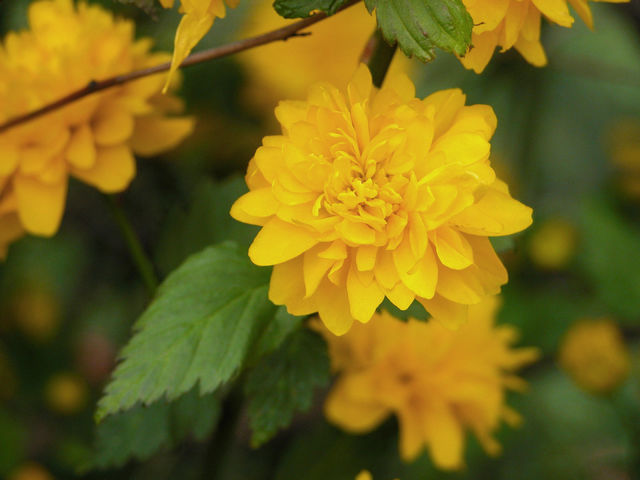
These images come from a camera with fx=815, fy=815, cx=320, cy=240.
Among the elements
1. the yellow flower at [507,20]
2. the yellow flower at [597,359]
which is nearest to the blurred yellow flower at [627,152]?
the yellow flower at [597,359]

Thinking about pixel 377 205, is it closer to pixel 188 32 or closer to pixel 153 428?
pixel 188 32

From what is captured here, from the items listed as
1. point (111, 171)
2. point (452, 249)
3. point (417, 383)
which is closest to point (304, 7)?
point (452, 249)

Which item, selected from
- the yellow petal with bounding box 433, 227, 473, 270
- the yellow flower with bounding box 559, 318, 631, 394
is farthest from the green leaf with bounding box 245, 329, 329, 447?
the yellow flower with bounding box 559, 318, 631, 394

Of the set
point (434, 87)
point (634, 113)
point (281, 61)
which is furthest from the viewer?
point (634, 113)

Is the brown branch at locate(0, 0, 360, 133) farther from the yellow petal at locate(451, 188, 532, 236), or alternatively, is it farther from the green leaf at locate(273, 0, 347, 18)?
the yellow petal at locate(451, 188, 532, 236)

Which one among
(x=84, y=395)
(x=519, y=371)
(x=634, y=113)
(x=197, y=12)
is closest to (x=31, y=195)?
(x=197, y=12)

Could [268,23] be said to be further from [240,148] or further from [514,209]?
[514,209]
